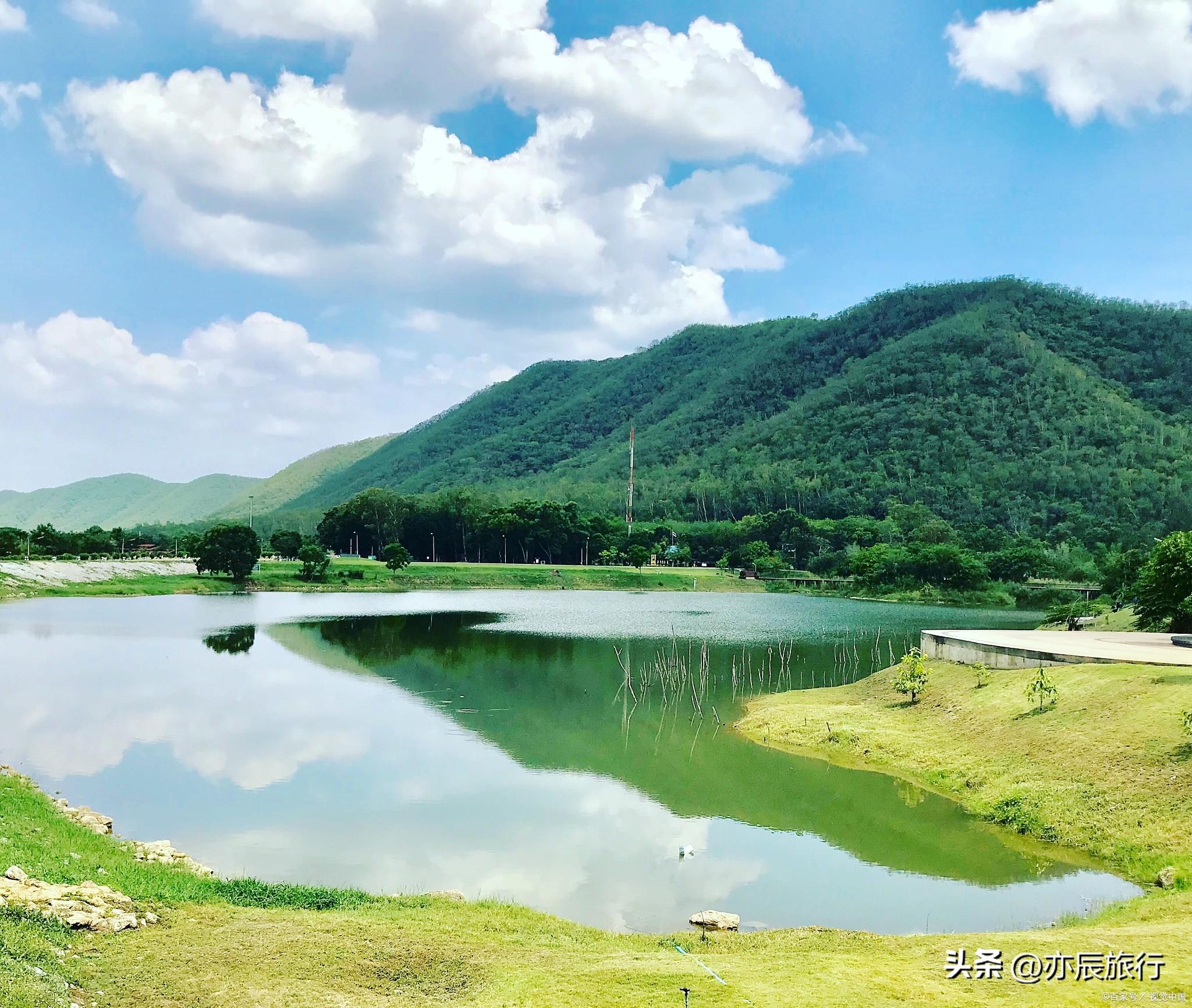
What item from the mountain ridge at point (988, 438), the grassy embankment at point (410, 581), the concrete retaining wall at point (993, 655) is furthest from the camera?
the mountain ridge at point (988, 438)

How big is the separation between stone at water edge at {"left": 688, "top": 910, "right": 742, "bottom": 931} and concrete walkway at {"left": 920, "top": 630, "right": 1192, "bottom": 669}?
13.9m

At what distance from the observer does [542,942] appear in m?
10.0

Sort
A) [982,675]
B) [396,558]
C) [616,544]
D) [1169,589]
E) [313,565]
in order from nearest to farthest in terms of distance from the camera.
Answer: [982,675], [1169,589], [313,565], [396,558], [616,544]

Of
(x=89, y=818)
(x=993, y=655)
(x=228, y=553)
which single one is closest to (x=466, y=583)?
(x=228, y=553)

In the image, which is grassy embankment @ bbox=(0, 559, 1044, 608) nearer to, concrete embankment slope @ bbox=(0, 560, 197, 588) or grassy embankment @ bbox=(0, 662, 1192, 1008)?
concrete embankment slope @ bbox=(0, 560, 197, 588)

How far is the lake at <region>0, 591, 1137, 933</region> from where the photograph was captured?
43.2ft

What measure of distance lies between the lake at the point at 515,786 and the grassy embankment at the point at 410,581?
3580 centimetres

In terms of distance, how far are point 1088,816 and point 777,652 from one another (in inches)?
1030

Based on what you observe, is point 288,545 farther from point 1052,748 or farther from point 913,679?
point 1052,748

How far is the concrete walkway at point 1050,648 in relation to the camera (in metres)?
21.8

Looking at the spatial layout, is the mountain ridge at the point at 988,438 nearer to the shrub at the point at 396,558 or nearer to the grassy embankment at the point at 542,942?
the shrub at the point at 396,558

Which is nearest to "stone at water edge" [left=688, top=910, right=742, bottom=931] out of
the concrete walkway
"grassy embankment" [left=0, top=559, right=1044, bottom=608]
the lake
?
the lake

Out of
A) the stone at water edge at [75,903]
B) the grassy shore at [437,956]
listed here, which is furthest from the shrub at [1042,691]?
the stone at water edge at [75,903]

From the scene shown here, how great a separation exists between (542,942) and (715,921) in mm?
2469
